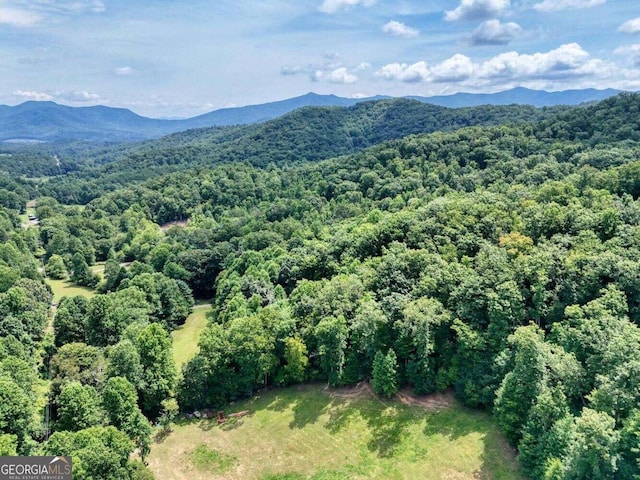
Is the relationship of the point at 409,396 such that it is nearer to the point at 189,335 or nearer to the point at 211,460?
the point at 211,460

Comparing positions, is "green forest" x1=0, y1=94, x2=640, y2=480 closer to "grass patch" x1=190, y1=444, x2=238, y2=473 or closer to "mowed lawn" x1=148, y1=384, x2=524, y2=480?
"mowed lawn" x1=148, y1=384, x2=524, y2=480

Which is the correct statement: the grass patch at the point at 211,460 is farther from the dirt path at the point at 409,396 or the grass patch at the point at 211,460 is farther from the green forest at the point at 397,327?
the dirt path at the point at 409,396

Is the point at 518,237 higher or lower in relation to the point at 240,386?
higher

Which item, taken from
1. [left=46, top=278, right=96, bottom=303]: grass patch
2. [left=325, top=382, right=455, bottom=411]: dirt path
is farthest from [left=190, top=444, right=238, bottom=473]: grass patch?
[left=46, top=278, right=96, bottom=303]: grass patch

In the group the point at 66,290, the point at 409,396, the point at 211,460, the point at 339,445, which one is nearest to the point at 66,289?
the point at 66,290

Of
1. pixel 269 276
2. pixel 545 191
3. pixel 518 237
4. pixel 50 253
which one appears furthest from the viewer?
pixel 50 253

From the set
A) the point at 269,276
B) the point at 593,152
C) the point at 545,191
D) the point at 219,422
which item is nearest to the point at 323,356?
the point at 219,422

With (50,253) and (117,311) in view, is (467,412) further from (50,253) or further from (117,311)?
(50,253)

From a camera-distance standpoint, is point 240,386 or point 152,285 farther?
point 152,285
